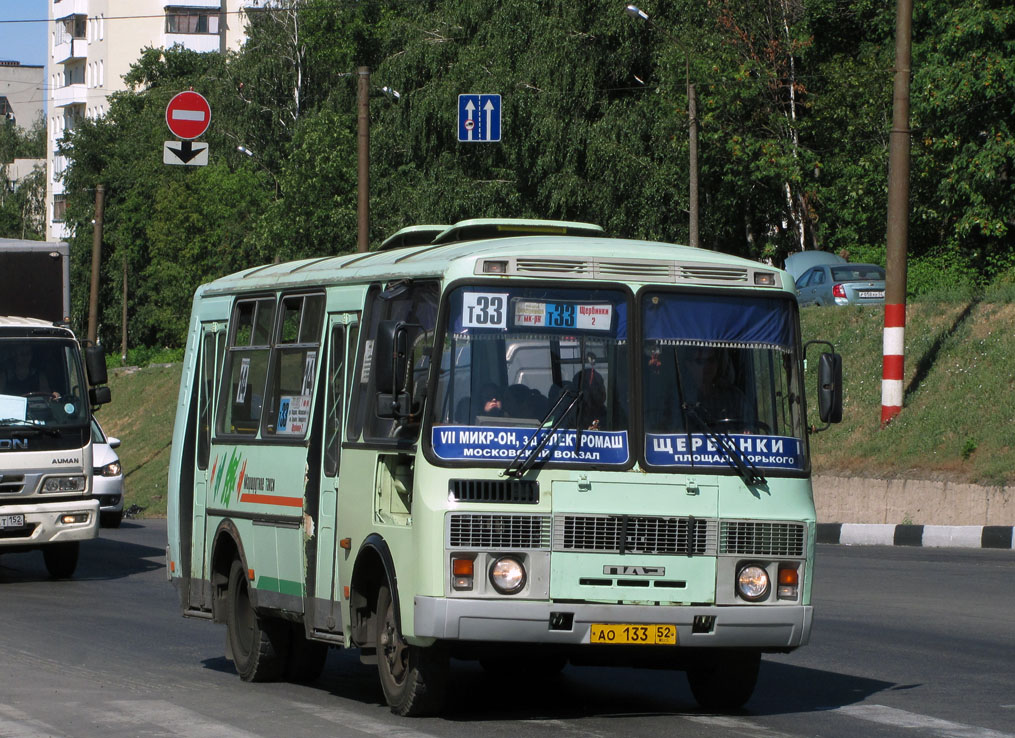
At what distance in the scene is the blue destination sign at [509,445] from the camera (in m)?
8.48

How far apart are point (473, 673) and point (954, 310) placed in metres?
18.7

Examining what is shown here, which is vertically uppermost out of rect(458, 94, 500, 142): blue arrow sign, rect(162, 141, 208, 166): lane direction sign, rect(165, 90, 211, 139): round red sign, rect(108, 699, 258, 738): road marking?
rect(458, 94, 500, 142): blue arrow sign

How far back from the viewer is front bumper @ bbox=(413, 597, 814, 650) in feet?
27.3

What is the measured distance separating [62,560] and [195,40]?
313 ft

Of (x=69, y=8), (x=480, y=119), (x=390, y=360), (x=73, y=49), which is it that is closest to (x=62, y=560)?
(x=390, y=360)

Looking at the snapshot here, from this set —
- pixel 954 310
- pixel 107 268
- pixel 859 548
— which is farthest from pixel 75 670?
pixel 107 268

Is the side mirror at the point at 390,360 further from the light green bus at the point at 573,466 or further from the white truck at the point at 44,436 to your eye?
the white truck at the point at 44,436

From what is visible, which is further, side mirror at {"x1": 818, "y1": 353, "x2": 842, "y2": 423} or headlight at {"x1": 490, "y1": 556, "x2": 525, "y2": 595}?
side mirror at {"x1": 818, "y1": 353, "x2": 842, "y2": 423}

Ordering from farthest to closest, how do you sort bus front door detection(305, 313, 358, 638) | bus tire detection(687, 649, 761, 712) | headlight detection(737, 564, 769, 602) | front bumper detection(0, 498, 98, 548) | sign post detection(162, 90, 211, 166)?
sign post detection(162, 90, 211, 166), front bumper detection(0, 498, 98, 548), bus front door detection(305, 313, 358, 638), bus tire detection(687, 649, 761, 712), headlight detection(737, 564, 769, 602)

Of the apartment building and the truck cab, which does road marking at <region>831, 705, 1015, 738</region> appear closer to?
the truck cab

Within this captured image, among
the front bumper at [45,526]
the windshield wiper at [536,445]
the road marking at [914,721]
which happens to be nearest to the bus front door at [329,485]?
the windshield wiper at [536,445]

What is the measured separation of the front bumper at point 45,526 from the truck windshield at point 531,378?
10.4 m

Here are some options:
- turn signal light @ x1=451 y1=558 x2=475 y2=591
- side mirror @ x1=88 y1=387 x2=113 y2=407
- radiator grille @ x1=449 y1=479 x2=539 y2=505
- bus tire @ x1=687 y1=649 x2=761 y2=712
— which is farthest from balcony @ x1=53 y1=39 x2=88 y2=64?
turn signal light @ x1=451 y1=558 x2=475 y2=591

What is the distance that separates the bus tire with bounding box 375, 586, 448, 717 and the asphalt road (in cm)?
11
